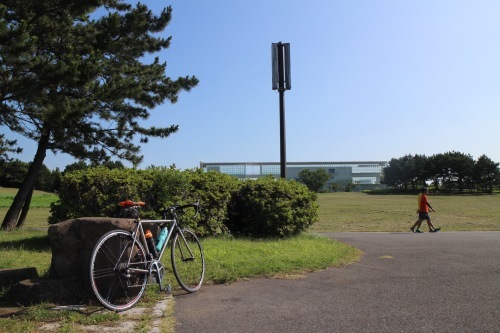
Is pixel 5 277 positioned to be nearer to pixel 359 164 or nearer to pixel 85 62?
pixel 85 62

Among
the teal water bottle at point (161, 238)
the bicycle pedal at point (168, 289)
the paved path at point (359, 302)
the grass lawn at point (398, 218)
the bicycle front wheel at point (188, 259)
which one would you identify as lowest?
the grass lawn at point (398, 218)

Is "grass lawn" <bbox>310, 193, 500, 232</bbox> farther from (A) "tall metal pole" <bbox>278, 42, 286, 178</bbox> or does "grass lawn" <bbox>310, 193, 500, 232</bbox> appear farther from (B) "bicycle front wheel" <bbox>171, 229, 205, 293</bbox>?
(B) "bicycle front wheel" <bbox>171, 229, 205, 293</bbox>

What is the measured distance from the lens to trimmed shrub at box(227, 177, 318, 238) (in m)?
10.6

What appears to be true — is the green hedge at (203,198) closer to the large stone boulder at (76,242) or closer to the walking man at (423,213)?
the large stone boulder at (76,242)

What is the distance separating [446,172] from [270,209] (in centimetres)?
10446

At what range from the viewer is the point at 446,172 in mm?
104188

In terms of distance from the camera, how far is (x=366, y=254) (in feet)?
30.9


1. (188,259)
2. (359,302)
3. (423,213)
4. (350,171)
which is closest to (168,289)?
(188,259)

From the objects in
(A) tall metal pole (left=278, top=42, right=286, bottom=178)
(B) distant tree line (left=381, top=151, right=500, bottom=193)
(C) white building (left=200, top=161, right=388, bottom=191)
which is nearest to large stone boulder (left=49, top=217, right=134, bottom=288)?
(A) tall metal pole (left=278, top=42, right=286, bottom=178)

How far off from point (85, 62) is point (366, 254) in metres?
9.09

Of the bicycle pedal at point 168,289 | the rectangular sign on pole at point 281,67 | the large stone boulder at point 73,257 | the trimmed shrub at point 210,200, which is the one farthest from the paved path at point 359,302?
the rectangular sign on pole at point 281,67

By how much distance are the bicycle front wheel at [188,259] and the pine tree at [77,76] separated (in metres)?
7.88

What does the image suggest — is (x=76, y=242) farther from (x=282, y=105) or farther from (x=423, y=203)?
(x=423, y=203)

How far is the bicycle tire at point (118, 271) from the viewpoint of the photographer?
479cm
